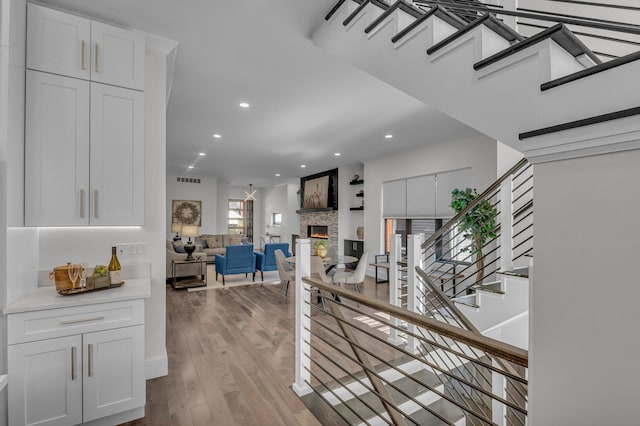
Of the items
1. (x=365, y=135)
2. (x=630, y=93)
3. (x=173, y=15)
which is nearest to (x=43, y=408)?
(x=173, y=15)

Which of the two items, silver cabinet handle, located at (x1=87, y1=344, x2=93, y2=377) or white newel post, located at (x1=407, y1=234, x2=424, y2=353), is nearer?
silver cabinet handle, located at (x1=87, y1=344, x2=93, y2=377)

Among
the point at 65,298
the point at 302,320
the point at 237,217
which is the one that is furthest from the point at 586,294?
the point at 237,217

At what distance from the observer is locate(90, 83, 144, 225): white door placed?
2203 mm

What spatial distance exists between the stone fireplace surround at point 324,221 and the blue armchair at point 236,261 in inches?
84.5

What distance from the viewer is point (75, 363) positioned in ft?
6.01

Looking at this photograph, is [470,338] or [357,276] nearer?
[470,338]

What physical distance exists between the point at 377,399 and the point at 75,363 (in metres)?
2.06

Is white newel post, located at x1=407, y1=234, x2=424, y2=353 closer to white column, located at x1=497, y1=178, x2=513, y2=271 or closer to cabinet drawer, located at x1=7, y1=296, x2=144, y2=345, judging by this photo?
white column, located at x1=497, y1=178, x2=513, y2=271

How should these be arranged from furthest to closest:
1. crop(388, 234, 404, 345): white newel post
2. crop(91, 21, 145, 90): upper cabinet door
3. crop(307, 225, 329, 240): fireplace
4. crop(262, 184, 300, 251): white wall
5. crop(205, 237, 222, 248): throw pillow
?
crop(262, 184, 300, 251): white wall
crop(205, 237, 222, 248): throw pillow
crop(307, 225, 329, 240): fireplace
crop(388, 234, 404, 345): white newel post
crop(91, 21, 145, 90): upper cabinet door

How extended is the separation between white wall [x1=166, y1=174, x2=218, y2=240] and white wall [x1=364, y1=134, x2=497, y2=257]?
5.79 meters

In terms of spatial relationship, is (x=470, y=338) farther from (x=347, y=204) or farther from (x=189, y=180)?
(x=189, y=180)

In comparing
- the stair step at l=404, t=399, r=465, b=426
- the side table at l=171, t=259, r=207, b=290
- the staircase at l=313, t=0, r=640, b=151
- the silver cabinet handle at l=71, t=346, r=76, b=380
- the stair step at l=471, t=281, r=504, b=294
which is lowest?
the stair step at l=404, t=399, r=465, b=426

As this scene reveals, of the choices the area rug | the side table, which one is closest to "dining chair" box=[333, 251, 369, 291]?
the area rug

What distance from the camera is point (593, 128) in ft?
2.82
